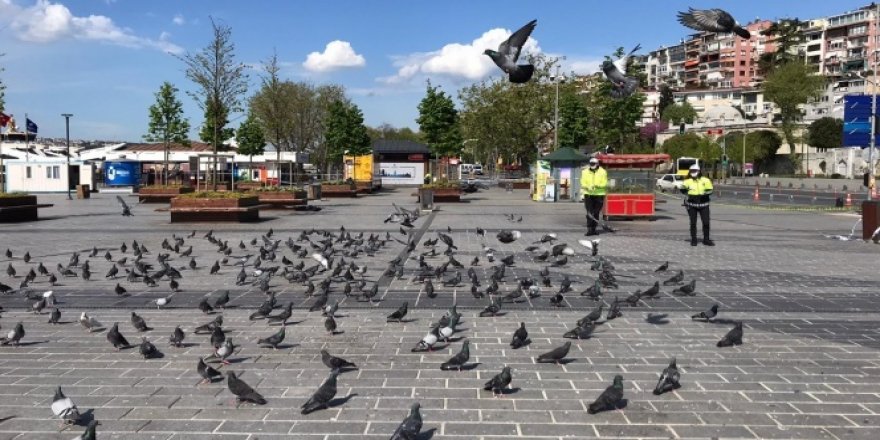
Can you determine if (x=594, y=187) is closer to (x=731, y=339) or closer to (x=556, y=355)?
(x=731, y=339)

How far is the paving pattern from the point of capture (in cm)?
448

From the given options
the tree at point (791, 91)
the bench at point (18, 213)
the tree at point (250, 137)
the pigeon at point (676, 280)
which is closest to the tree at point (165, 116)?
the tree at point (250, 137)

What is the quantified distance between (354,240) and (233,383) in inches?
352

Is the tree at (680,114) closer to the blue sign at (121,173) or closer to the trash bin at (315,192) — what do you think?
the blue sign at (121,173)

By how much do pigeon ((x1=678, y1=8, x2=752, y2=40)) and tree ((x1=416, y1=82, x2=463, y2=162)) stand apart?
3075cm

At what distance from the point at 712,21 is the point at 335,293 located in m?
9.39

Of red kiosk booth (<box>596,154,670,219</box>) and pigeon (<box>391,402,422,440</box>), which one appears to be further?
red kiosk booth (<box>596,154,670,219</box>)

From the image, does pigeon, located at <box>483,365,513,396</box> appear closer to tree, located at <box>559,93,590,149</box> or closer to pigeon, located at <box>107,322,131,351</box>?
pigeon, located at <box>107,322,131,351</box>

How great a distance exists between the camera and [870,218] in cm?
1608

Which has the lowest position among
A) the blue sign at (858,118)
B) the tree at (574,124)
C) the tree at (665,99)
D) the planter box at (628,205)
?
the planter box at (628,205)

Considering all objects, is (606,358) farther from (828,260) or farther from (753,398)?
(828,260)

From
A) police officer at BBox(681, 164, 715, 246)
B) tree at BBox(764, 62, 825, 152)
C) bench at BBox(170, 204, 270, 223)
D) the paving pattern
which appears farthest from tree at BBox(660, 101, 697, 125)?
the paving pattern

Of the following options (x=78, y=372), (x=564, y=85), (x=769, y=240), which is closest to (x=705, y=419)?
(x=78, y=372)

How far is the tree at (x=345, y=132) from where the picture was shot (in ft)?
168
